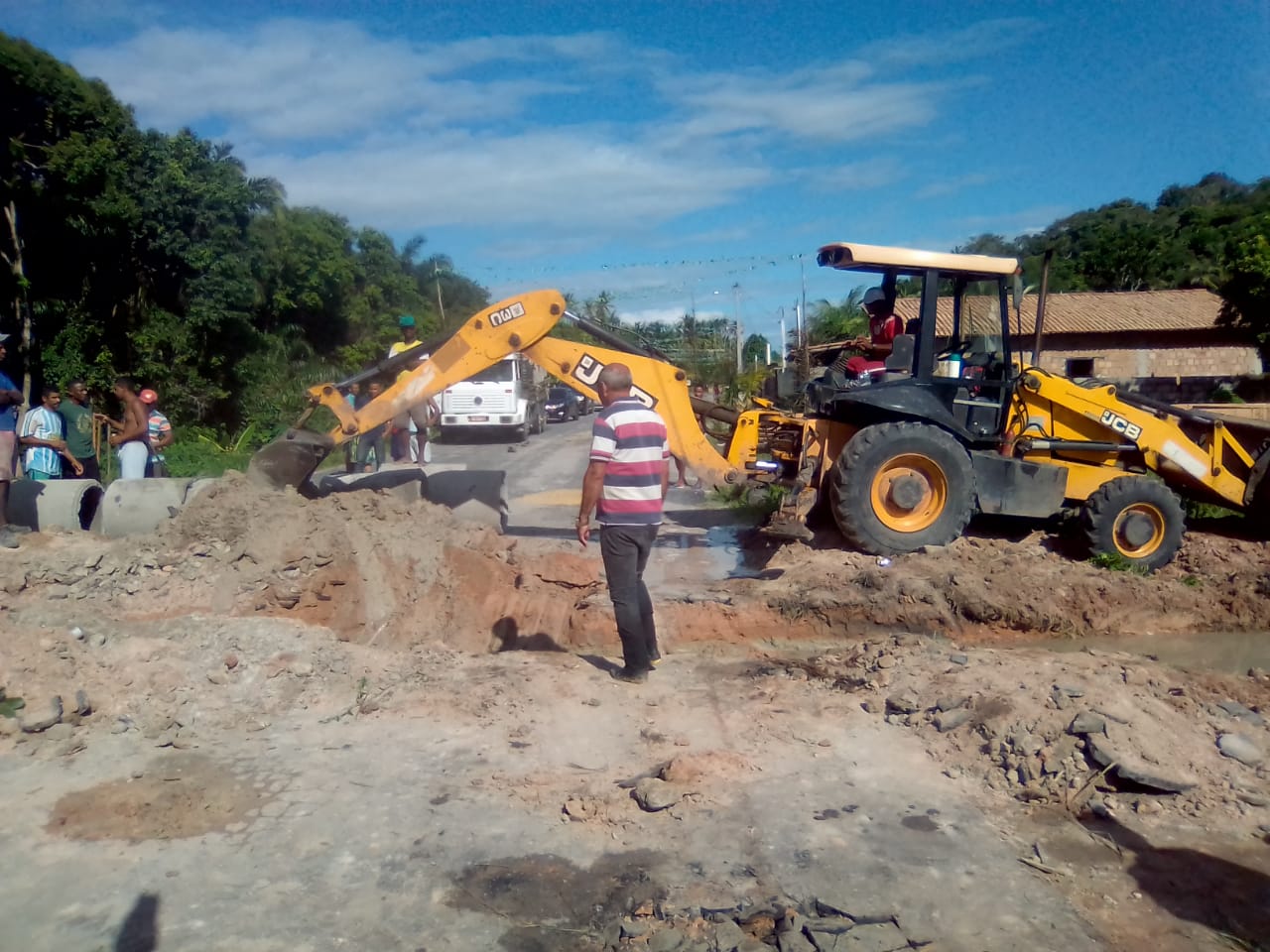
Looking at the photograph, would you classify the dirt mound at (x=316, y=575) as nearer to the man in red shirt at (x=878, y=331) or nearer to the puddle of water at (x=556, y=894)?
the puddle of water at (x=556, y=894)

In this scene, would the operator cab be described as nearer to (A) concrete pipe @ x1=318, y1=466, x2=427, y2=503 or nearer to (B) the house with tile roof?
(A) concrete pipe @ x1=318, y1=466, x2=427, y2=503

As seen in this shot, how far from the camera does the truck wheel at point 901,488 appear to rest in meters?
8.69

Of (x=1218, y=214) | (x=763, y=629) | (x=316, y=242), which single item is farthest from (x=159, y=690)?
(x=1218, y=214)

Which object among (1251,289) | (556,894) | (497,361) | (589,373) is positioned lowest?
(556,894)

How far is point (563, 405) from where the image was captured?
109ft

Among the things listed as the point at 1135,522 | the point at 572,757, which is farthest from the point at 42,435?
the point at 1135,522

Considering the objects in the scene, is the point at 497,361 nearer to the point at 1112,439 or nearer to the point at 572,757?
the point at 572,757

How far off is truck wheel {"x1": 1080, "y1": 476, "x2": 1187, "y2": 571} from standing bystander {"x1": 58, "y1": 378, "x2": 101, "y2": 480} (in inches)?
363

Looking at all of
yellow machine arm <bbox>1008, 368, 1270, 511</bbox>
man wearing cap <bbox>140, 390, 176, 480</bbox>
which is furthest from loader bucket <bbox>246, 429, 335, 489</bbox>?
yellow machine arm <bbox>1008, 368, 1270, 511</bbox>

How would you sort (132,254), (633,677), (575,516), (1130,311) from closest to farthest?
1. (633,677)
2. (575,516)
3. (132,254)
4. (1130,311)

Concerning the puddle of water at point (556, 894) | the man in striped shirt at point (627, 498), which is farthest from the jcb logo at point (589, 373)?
the puddle of water at point (556, 894)

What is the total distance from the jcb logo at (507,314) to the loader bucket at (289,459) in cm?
166

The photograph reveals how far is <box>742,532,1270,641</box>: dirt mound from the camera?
7.74 meters

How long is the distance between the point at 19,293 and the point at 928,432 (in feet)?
51.8
